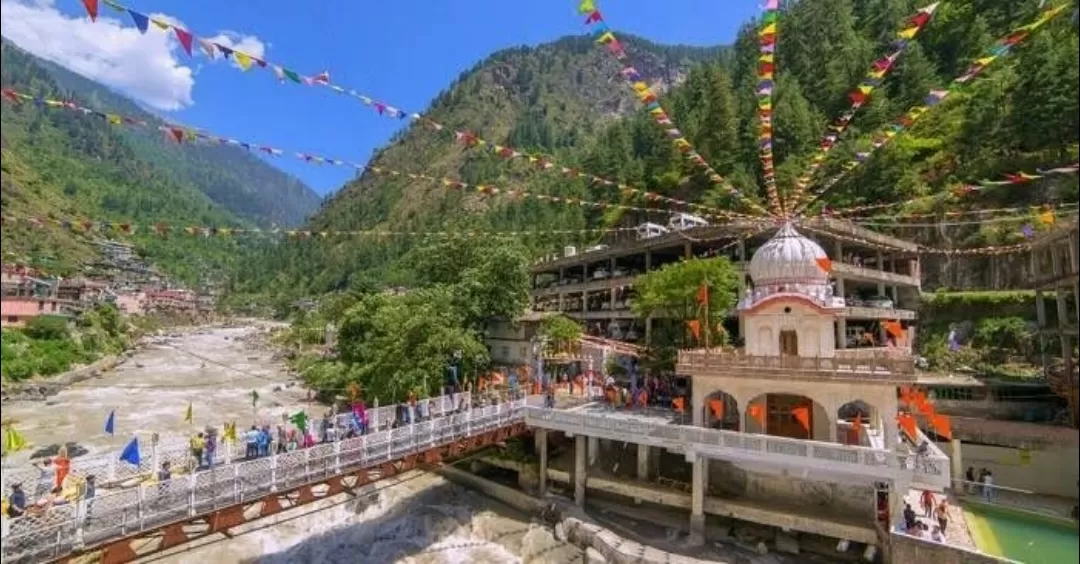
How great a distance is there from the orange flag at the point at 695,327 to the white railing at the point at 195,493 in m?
11.1

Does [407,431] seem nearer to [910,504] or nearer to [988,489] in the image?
[910,504]

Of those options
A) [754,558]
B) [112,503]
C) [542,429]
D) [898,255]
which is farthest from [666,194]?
[112,503]

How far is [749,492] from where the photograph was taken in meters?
20.9

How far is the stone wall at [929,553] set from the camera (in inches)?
594

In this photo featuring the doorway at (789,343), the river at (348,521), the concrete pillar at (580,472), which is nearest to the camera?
the river at (348,521)

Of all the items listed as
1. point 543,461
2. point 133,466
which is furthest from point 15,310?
point 543,461

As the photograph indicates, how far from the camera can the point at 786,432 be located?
21.1 meters

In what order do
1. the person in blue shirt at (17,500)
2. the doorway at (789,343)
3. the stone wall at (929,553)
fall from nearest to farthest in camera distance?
1. the person in blue shirt at (17,500)
2. the stone wall at (929,553)
3. the doorway at (789,343)

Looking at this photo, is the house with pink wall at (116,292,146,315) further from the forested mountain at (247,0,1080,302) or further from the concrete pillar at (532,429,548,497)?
the concrete pillar at (532,429,548,497)

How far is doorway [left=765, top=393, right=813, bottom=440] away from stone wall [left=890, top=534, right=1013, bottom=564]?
4662 millimetres

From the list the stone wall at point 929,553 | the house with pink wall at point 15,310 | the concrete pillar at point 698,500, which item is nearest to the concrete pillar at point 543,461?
the concrete pillar at point 698,500

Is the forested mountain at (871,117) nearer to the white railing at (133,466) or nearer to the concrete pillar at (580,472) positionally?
the concrete pillar at (580,472)

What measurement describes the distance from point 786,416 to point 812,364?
2.62 metres

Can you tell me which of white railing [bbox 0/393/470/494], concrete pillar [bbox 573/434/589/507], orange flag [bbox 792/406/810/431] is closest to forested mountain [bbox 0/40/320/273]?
white railing [bbox 0/393/470/494]
